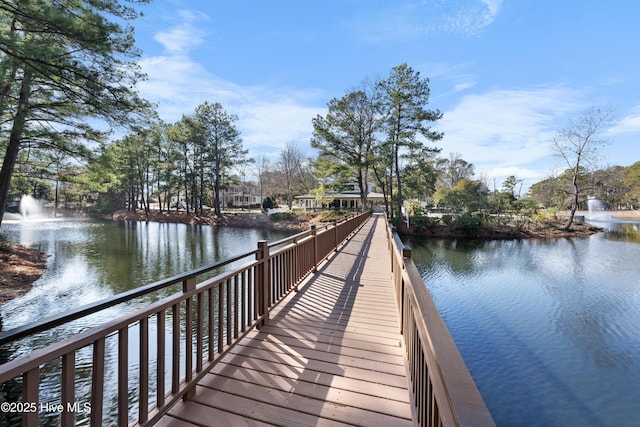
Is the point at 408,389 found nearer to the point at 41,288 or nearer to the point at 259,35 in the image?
the point at 41,288

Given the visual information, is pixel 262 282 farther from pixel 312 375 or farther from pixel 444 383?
pixel 444 383

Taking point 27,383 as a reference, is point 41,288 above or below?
below

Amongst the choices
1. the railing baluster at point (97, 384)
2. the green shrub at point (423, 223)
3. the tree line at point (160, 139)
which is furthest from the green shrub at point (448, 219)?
the railing baluster at point (97, 384)

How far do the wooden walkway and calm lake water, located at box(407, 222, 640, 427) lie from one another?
7.74ft

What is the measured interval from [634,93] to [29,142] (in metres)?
33.1

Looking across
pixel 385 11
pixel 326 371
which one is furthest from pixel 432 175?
pixel 326 371

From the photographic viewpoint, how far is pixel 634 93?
19.0 metres

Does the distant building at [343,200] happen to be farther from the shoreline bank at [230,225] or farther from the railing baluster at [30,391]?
the railing baluster at [30,391]

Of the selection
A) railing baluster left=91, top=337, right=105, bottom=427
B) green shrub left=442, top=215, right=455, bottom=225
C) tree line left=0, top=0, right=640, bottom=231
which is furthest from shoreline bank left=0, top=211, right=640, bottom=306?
railing baluster left=91, top=337, right=105, bottom=427

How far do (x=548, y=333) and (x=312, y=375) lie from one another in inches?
243

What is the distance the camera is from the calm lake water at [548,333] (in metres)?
3.93

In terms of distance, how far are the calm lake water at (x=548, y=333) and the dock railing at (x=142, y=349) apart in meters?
3.55

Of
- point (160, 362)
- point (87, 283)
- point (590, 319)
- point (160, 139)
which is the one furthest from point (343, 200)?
point (160, 362)

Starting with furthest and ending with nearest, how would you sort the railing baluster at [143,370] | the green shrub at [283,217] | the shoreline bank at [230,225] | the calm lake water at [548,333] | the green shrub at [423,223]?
the green shrub at [283,217] → the green shrub at [423,223] → the shoreline bank at [230,225] → the calm lake water at [548,333] → the railing baluster at [143,370]
